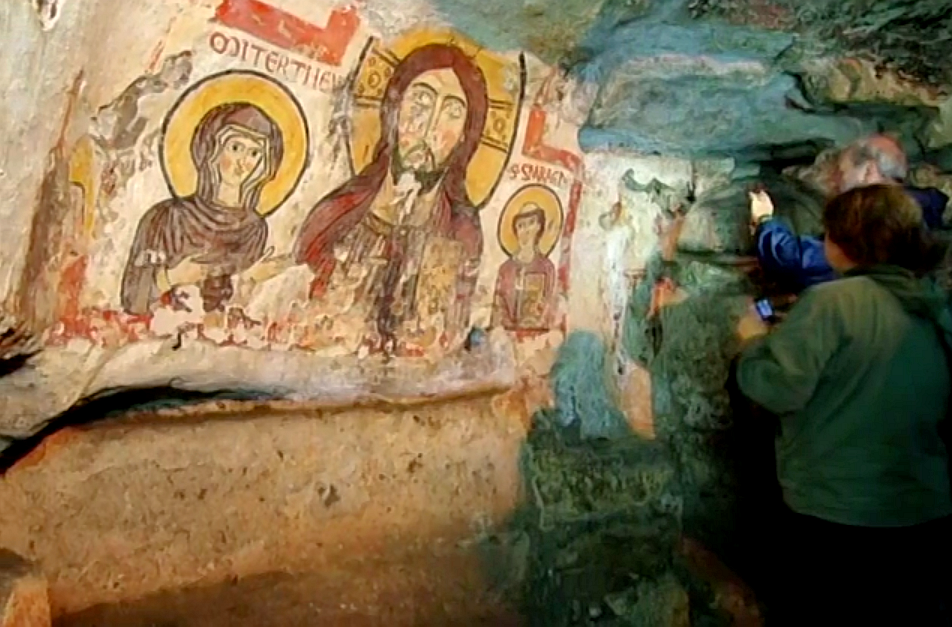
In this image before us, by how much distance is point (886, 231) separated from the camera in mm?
1908

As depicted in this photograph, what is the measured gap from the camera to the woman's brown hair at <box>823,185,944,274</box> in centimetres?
191

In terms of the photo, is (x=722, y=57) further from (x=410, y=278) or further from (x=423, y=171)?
(x=410, y=278)

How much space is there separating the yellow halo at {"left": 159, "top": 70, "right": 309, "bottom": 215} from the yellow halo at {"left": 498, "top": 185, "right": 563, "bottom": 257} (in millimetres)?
872

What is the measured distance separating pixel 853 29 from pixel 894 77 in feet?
1.34

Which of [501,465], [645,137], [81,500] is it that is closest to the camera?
[81,500]

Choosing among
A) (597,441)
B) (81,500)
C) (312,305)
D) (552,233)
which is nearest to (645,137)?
(552,233)

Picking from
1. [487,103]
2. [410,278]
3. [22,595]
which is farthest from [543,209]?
[22,595]

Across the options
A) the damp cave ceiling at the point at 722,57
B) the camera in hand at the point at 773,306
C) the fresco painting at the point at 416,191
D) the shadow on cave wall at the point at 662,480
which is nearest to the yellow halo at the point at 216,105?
the fresco painting at the point at 416,191

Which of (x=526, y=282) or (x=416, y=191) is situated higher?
(x=416, y=191)

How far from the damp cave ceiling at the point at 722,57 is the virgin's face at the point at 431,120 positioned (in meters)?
0.15

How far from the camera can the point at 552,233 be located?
3057mm

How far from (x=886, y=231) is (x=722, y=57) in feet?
3.42

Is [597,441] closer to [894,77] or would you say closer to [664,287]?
[664,287]

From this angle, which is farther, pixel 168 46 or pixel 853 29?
pixel 853 29
